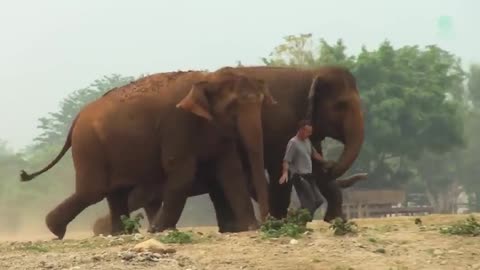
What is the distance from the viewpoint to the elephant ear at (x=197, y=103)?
11.9m

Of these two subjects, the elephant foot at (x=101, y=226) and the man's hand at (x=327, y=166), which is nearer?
the man's hand at (x=327, y=166)

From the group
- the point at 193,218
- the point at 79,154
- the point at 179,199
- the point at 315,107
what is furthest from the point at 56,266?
the point at 193,218

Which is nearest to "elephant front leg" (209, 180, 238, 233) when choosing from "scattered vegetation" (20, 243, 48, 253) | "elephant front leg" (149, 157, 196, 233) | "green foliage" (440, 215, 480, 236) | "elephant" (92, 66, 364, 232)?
"elephant" (92, 66, 364, 232)

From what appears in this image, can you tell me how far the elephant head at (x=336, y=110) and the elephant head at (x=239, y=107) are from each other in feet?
4.51

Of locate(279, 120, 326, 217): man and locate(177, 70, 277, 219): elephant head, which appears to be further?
locate(177, 70, 277, 219): elephant head

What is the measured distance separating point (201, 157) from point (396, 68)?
28.1 m

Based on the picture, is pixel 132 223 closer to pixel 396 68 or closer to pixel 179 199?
pixel 179 199

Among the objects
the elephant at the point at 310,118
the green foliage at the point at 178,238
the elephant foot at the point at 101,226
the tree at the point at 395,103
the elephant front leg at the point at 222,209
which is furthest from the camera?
the tree at the point at 395,103

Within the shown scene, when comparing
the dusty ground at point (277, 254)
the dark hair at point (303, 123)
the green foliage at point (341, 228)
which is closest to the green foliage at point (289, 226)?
the dusty ground at point (277, 254)

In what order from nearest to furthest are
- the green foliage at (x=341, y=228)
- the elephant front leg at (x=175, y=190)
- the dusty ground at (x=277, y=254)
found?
the dusty ground at (x=277, y=254) < the green foliage at (x=341, y=228) < the elephant front leg at (x=175, y=190)

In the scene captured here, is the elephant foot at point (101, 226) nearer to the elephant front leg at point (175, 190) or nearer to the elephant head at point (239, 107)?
the elephant front leg at point (175, 190)

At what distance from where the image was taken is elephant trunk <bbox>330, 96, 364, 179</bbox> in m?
13.4

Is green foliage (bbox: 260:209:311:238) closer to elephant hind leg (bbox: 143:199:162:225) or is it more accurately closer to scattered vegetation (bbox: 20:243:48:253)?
scattered vegetation (bbox: 20:243:48:253)

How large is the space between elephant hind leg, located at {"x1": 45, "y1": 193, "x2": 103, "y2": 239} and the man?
318 centimetres
